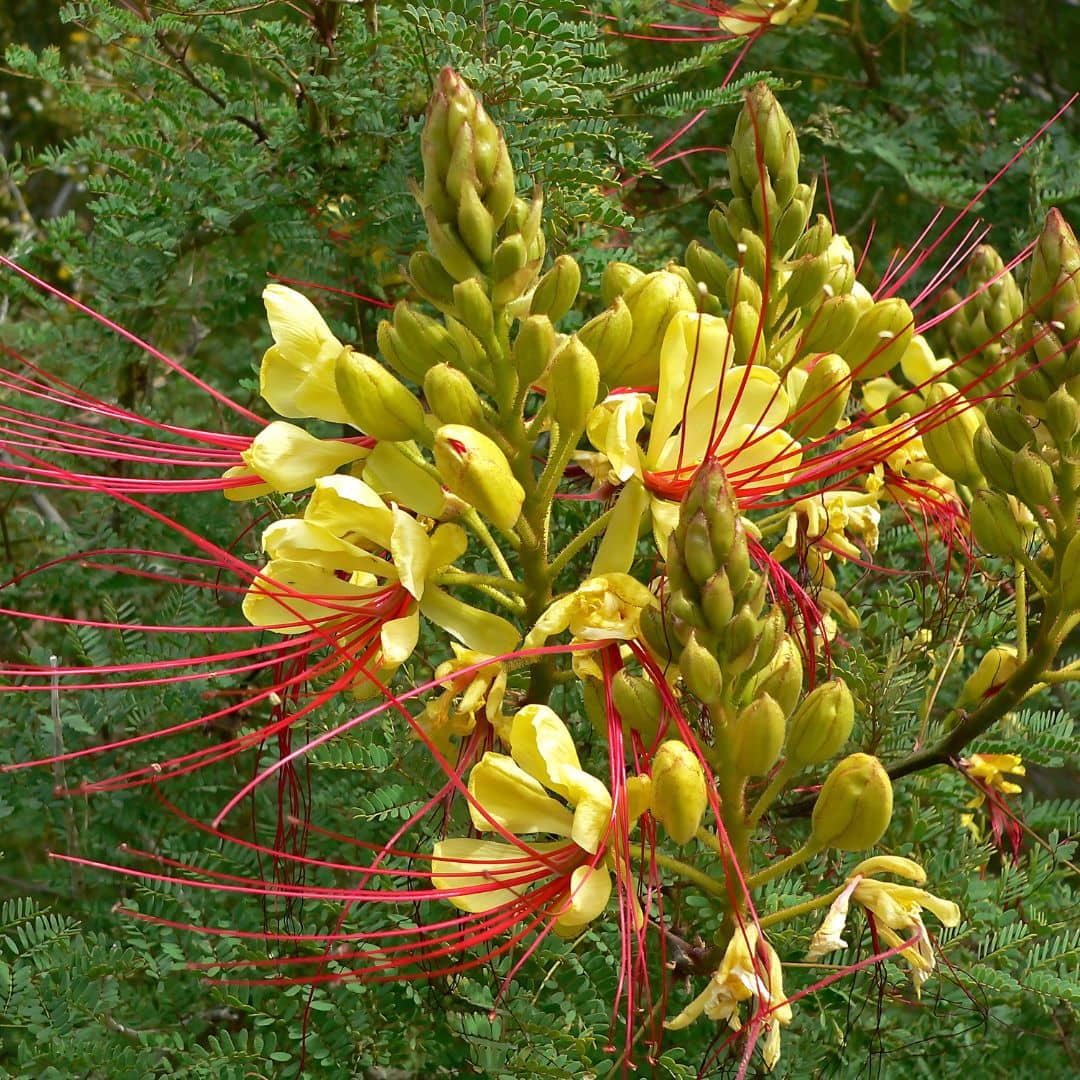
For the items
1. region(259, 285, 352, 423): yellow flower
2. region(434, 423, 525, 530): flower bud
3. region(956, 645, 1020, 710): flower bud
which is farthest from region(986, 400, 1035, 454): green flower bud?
region(259, 285, 352, 423): yellow flower

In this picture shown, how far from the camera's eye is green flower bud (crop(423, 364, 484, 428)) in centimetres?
143

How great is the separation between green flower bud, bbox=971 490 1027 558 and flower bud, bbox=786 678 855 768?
0.50 m

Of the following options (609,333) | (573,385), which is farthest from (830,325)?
(573,385)

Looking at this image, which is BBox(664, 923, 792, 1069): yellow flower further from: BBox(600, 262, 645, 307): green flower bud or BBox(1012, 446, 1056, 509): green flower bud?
BBox(600, 262, 645, 307): green flower bud

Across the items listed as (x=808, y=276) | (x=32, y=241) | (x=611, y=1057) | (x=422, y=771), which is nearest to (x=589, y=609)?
(x=422, y=771)

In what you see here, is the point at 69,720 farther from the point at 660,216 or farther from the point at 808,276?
the point at 660,216

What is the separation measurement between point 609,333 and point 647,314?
9cm

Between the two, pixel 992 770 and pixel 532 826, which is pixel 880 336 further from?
pixel 532 826

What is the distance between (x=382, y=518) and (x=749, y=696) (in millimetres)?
466

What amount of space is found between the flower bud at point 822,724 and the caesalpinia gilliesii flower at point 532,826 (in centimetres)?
17

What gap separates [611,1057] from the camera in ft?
5.08

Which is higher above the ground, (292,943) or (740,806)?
(740,806)

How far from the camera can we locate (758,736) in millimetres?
1290

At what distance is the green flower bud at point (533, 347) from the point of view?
4.76ft
